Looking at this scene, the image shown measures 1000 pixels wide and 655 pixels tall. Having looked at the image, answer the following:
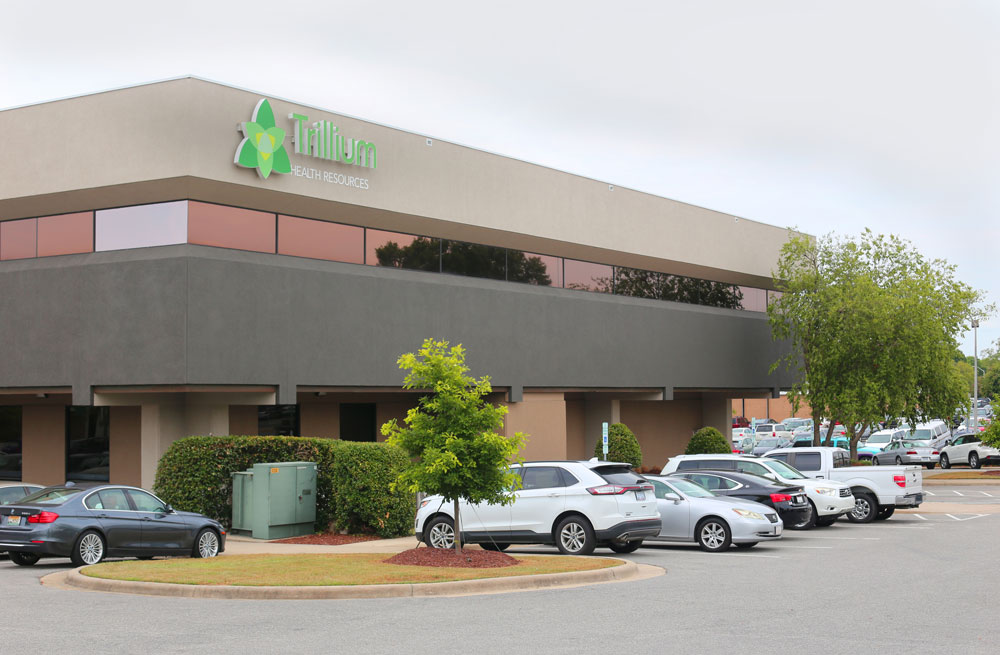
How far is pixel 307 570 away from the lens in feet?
50.5

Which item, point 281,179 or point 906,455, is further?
point 906,455

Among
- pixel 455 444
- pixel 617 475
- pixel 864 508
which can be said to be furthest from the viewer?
pixel 864 508

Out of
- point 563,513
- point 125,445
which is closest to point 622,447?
point 125,445

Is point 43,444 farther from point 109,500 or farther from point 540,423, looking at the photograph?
point 540,423

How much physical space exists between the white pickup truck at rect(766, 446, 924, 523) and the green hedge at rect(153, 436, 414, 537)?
37.5 feet

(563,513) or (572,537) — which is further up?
(563,513)

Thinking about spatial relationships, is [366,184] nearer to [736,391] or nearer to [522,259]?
[522,259]

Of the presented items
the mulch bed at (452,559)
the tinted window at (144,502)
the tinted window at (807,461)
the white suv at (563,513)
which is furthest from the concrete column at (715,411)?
the tinted window at (144,502)

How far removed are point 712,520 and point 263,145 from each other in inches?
531

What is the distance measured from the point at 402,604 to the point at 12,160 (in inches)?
747

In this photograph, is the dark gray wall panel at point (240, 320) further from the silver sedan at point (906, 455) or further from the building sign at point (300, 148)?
the silver sedan at point (906, 455)

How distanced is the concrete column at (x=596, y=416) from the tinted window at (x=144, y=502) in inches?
885

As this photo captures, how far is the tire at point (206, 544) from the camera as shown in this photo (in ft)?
61.6

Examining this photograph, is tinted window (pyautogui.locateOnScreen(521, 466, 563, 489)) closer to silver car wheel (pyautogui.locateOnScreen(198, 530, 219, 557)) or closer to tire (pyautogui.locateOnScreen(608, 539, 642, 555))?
tire (pyautogui.locateOnScreen(608, 539, 642, 555))
